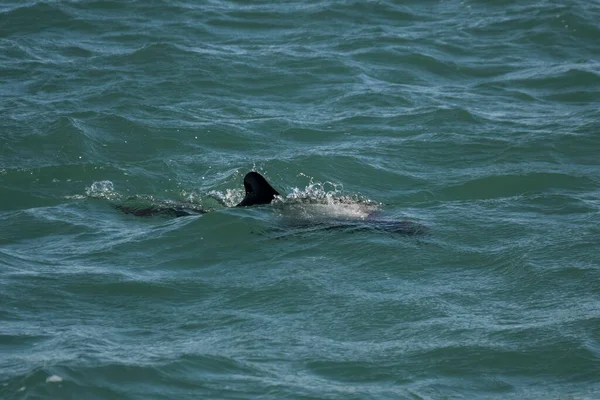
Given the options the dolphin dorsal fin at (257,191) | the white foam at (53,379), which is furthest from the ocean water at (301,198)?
the dolphin dorsal fin at (257,191)

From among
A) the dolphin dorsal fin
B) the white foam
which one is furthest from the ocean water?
Result: the dolphin dorsal fin

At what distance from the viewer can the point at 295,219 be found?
12211mm

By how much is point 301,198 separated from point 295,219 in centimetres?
77

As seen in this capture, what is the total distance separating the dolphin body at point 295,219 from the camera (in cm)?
1195

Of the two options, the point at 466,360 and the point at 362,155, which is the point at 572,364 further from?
the point at 362,155

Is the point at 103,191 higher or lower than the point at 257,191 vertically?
lower

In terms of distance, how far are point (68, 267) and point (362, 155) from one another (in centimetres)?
547

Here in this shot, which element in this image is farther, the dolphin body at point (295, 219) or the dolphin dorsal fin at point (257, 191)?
the dolphin dorsal fin at point (257, 191)

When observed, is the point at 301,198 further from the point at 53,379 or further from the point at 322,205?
the point at 53,379

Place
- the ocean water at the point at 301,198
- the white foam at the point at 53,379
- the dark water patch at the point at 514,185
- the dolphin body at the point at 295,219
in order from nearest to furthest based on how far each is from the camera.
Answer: the white foam at the point at 53,379
the ocean water at the point at 301,198
the dolphin body at the point at 295,219
the dark water patch at the point at 514,185

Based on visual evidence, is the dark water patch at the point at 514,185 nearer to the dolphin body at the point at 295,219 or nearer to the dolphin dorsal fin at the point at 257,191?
the dolphin body at the point at 295,219

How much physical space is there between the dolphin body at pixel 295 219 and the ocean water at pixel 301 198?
0.10 metres

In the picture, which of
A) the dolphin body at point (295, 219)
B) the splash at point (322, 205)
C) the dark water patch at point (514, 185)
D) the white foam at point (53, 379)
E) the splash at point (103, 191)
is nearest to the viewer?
the white foam at point (53, 379)

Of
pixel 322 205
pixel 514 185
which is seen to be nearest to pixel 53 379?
pixel 322 205
